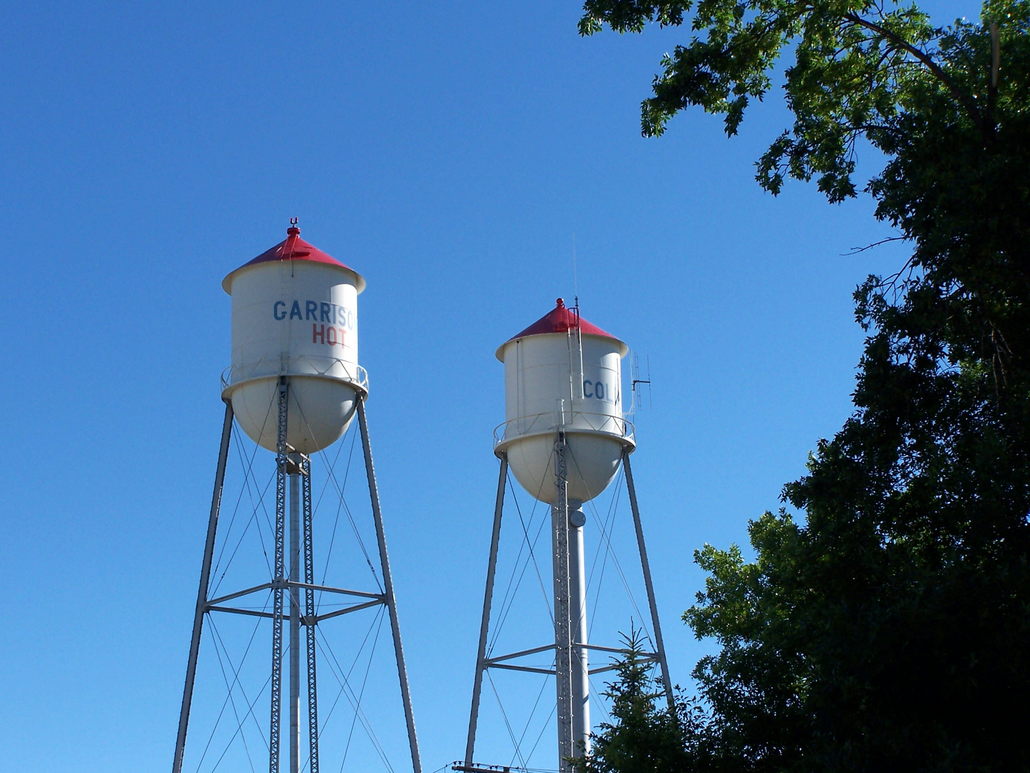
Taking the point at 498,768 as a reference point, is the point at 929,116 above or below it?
above

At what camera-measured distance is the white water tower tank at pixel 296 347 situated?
35844mm

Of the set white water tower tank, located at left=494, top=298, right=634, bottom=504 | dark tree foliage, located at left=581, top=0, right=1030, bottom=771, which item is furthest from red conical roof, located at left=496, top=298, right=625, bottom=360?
dark tree foliage, located at left=581, top=0, right=1030, bottom=771

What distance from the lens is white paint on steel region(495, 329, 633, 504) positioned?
133 ft

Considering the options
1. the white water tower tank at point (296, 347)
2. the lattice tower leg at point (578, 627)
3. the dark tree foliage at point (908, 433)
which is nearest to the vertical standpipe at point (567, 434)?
the lattice tower leg at point (578, 627)

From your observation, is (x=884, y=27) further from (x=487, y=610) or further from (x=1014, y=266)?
(x=487, y=610)

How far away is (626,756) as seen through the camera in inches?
744

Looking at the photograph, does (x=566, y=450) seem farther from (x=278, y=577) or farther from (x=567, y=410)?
(x=278, y=577)

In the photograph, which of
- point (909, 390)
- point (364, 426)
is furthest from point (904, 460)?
point (364, 426)

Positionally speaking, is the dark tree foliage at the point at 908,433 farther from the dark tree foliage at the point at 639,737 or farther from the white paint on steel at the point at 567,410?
the white paint on steel at the point at 567,410

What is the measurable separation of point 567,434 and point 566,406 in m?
0.69

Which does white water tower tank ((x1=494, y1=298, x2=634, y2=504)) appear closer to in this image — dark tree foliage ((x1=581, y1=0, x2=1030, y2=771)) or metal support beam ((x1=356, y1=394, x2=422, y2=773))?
metal support beam ((x1=356, y1=394, x2=422, y2=773))

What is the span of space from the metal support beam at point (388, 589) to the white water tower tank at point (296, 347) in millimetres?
522

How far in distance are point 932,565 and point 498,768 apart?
20.7 m

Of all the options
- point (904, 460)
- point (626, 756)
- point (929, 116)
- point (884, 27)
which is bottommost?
point (626, 756)
